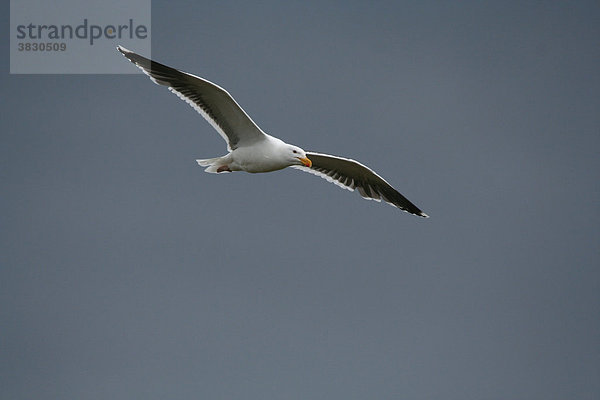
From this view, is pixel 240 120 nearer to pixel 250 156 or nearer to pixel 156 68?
pixel 250 156

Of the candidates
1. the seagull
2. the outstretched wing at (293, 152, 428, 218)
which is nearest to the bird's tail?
the seagull

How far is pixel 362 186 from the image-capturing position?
14.5 meters

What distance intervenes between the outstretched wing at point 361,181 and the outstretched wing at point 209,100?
2108 mm

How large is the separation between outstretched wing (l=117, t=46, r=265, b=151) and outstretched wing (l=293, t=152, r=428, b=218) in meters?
2.11

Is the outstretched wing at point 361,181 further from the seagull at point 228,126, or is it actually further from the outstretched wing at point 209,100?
the outstretched wing at point 209,100

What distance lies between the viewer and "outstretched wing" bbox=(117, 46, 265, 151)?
1170 cm

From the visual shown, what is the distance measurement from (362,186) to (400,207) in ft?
2.60

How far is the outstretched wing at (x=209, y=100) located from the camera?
461 inches

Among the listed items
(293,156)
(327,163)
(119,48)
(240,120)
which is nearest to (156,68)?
(119,48)

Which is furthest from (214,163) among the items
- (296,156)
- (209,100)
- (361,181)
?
(361,181)

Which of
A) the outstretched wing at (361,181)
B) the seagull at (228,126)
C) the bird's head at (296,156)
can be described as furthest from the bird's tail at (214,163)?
the outstretched wing at (361,181)

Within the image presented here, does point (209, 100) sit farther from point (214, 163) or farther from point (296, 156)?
point (296, 156)

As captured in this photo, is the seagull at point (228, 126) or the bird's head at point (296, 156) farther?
the bird's head at point (296, 156)

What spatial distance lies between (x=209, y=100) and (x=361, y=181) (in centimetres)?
363
